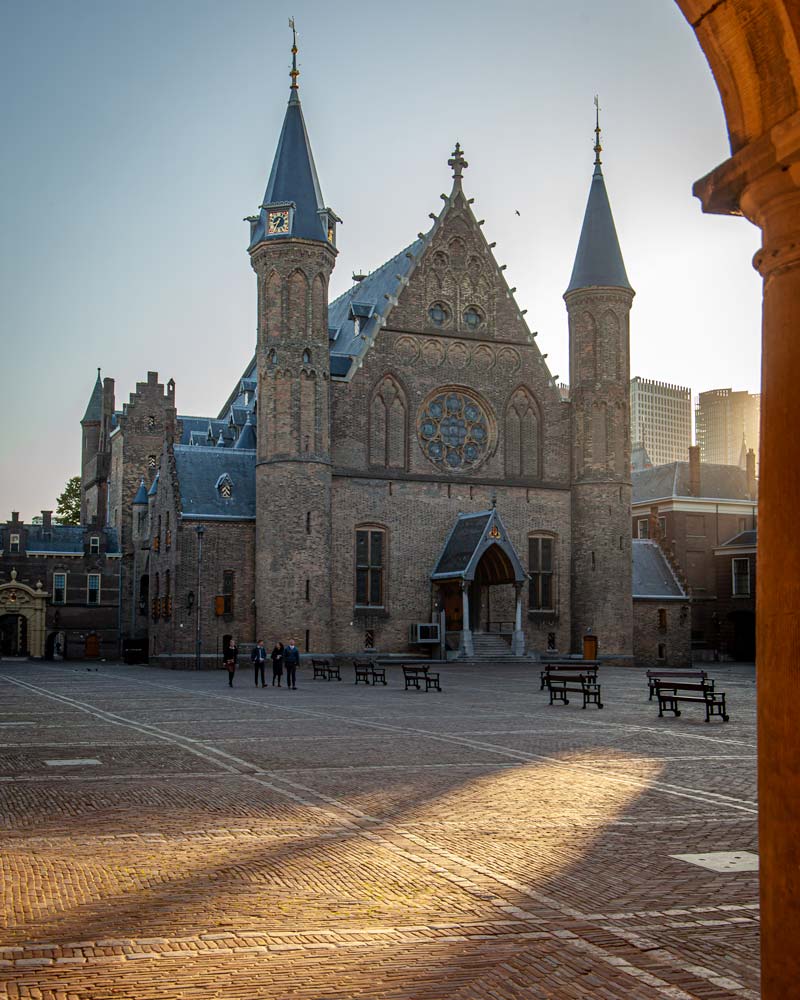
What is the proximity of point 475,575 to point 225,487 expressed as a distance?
1146cm

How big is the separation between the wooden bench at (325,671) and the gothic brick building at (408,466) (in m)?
5.70

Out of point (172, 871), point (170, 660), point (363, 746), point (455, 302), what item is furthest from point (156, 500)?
point (172, 871)

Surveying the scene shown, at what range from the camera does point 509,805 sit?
39.2ft

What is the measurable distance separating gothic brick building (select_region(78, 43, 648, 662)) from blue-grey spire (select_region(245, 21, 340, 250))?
0.10m

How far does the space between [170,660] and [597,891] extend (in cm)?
4171

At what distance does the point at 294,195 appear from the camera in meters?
47.5

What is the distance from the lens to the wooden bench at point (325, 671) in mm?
38156

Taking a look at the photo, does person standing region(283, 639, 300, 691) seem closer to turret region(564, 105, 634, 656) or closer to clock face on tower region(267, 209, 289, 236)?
clock face on tower region(267, 209, 289, 236)

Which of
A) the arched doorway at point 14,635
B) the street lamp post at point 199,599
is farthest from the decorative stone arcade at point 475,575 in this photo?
the arched doorway at point 14,635

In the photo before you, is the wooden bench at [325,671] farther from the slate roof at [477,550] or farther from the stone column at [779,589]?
the stone column at [779,589]

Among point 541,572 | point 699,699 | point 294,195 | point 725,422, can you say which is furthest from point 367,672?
point 725,422

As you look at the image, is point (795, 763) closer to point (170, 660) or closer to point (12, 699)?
point (12, 699)

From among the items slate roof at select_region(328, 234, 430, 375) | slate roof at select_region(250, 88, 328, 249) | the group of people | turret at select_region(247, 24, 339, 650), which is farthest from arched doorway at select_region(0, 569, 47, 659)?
the group of people

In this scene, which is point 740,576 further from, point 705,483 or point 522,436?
point 522,436
